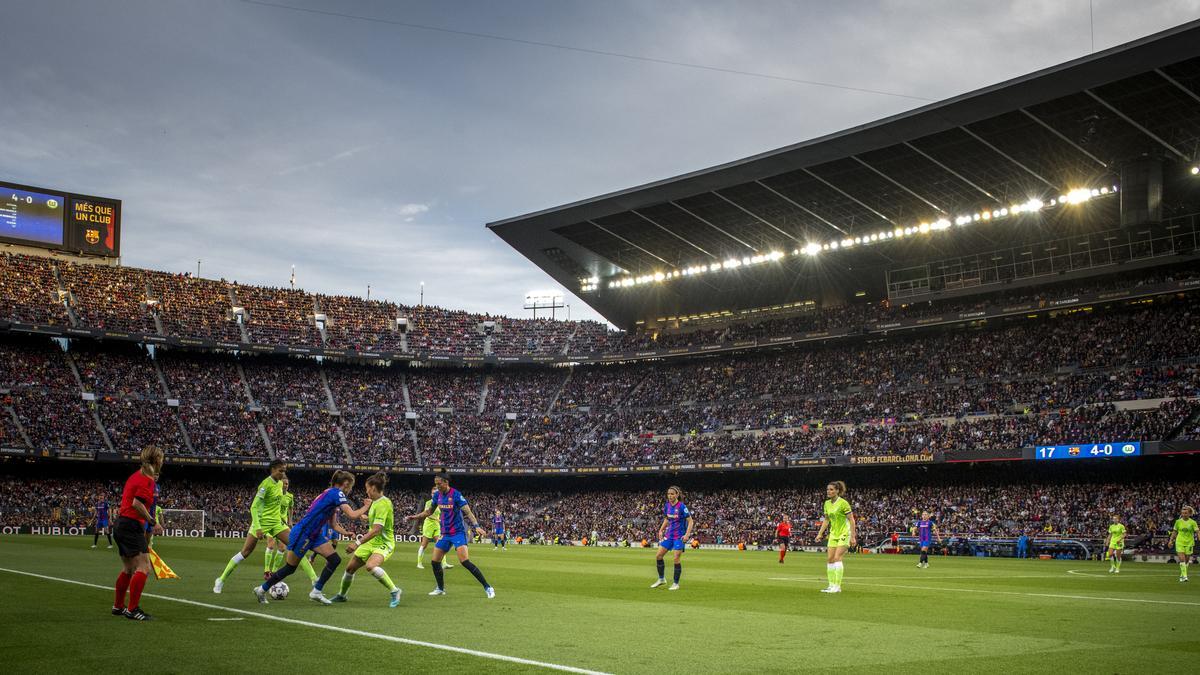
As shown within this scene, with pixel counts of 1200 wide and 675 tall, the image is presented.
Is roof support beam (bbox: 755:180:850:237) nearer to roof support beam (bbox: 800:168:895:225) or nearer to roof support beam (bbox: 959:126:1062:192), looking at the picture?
roof support beam (bbox: 800:168:895:225)

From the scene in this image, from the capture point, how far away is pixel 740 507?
6544 centimetres

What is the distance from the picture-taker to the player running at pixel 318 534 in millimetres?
15469

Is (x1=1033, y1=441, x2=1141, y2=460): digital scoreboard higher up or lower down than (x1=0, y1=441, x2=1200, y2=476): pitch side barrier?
higher up

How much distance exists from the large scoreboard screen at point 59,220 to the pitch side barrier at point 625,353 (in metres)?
10.5

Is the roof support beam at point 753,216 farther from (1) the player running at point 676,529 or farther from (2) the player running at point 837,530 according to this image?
(2) the player running at point 837,530

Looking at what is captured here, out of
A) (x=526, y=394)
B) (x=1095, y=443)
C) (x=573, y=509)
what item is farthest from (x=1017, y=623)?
(x=526, y=394)

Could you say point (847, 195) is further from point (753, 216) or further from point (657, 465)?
point (657, 465)

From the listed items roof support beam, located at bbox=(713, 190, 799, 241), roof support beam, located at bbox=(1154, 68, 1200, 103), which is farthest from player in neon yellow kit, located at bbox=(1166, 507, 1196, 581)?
roof support beam, located at bbox=(713, 190, 799, 241)

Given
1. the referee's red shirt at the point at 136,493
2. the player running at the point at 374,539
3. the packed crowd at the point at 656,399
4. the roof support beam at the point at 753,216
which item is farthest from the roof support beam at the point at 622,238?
the referee's red shirt at the point at 136,493

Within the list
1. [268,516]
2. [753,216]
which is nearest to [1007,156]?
[753,216]

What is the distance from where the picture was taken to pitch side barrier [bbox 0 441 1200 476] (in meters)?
49.2

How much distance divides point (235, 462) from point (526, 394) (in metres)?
23.8

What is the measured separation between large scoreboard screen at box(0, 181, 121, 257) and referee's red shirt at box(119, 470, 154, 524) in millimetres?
71528

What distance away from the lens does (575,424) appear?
78125mm
